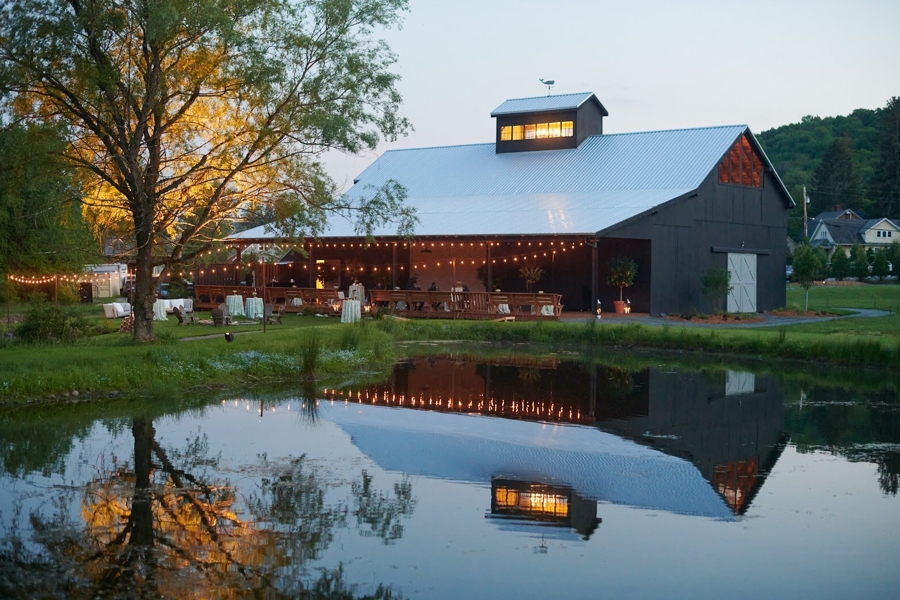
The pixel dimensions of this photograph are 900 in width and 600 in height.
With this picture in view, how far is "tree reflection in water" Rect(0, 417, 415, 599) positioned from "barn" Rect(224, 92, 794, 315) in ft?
57.2

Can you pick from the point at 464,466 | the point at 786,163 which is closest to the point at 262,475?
the point at 464,466

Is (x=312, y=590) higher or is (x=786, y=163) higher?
(x=786, y=163)

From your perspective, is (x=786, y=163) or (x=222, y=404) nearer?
(x=222, y=404)

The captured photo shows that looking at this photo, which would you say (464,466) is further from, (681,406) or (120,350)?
(120,350)

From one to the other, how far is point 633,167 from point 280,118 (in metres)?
16.5

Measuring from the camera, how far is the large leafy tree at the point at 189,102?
17172 millimetres

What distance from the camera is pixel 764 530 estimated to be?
8492 millimetres

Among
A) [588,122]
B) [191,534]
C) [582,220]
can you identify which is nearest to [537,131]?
[588,122]

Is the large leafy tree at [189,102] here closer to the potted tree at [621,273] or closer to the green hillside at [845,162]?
the potted tree at [621,273]

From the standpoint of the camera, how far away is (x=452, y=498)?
9438 mm

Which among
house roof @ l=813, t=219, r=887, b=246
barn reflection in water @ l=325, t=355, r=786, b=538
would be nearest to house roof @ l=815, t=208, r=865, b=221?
house roof @ l=813, t=219, r=887, b=246

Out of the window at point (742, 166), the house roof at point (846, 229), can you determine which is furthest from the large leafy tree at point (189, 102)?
the house roof at point (846, 229)

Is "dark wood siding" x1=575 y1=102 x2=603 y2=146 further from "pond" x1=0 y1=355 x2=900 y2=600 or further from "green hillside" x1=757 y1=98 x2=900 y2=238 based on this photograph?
"green hillside" x1=757 y1=98 x2=900 y2=238

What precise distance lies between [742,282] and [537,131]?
373 inches
